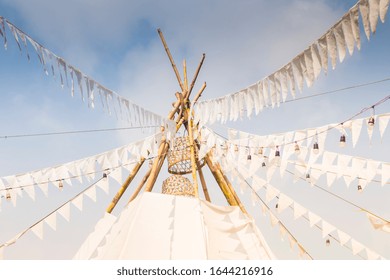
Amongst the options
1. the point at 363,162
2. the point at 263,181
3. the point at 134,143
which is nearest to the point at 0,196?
the point at 134,143

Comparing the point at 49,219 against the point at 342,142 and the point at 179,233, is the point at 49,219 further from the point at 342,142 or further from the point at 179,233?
the point at 342,142

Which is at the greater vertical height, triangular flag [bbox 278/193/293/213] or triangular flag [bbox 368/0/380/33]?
triangular flag [bbox 368/0/380/33]

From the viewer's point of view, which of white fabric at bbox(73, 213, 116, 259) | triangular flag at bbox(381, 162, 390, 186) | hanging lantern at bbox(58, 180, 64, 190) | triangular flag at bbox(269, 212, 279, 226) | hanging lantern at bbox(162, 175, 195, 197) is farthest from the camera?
triangular flag at bbox(269, 212, 279, 226)

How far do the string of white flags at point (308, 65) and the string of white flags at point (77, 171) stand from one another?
1115mm

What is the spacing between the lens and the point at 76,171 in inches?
230

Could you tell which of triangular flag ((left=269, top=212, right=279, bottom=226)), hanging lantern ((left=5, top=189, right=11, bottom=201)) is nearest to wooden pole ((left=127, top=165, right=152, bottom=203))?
hanging lantern ((left=5, top=189, right=11, bottom=201))

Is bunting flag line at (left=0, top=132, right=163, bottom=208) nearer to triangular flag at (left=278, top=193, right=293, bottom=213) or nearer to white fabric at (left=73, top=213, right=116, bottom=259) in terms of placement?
white fabric at (left=73, top=213, right=116, bottom=259)

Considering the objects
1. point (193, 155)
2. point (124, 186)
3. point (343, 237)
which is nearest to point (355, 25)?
point (193, 155)

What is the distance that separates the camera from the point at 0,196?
5.47 meters

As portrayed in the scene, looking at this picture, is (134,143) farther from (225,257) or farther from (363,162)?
(363,162)

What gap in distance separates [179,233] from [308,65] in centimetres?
276

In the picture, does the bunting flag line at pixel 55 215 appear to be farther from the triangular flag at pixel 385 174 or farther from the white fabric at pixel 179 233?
the triangular flag at pixel 385 174

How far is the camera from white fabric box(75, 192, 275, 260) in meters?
4.75

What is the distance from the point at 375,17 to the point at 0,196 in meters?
5.38
